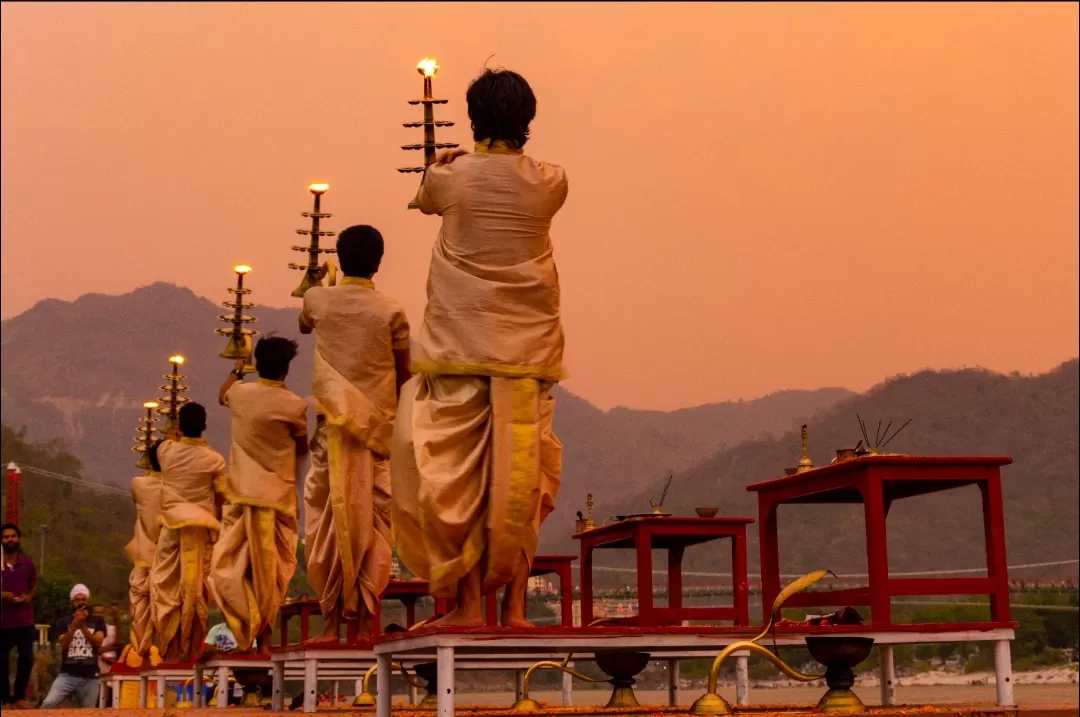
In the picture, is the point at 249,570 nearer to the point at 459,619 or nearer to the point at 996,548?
the point at 459,619

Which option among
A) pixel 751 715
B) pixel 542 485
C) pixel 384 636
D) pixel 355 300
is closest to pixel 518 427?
pixel 542 485

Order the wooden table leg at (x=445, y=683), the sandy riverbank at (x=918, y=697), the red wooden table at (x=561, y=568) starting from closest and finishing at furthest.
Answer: the wooden table leg at (x=445, y=683), the red wooden table at (x=561, y=568), the sandy riverbank at (x=918, y=697)

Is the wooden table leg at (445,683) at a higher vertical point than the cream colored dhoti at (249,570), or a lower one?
lower

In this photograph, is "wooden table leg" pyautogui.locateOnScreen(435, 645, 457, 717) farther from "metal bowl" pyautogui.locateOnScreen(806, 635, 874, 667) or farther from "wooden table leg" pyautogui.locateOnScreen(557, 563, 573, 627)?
"wooden table leg" pyautogui.locateOnScreen(557, 563, 573, 627)

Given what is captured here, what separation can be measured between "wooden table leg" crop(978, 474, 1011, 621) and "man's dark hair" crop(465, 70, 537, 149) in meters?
2.19

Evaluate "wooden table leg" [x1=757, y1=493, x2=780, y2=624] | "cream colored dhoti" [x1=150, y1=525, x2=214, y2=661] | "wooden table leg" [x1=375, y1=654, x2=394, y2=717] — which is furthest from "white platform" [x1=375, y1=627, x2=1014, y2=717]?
"cream colored dhoti" [x1=150, y1=525, x2=214, y2=661]

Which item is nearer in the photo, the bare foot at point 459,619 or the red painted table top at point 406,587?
the bare foot at point 459,619

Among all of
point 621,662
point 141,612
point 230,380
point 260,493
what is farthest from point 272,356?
point 141,612

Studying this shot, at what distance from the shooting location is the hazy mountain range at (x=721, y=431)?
4612 cm

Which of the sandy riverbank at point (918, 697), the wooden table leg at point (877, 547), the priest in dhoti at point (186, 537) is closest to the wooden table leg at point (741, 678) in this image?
the wooden table leg at point (877, 547)

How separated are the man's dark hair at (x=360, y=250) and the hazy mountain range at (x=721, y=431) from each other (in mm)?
12378

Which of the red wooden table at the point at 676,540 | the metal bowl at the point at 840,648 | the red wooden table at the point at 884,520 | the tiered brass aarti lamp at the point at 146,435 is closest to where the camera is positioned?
the metal bowl at the point at 840,648

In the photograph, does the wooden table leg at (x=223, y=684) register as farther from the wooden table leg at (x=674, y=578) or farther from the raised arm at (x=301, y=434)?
the wooden table leg at (x=674, y=578)

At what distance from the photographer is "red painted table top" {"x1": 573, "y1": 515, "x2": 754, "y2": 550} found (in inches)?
308
